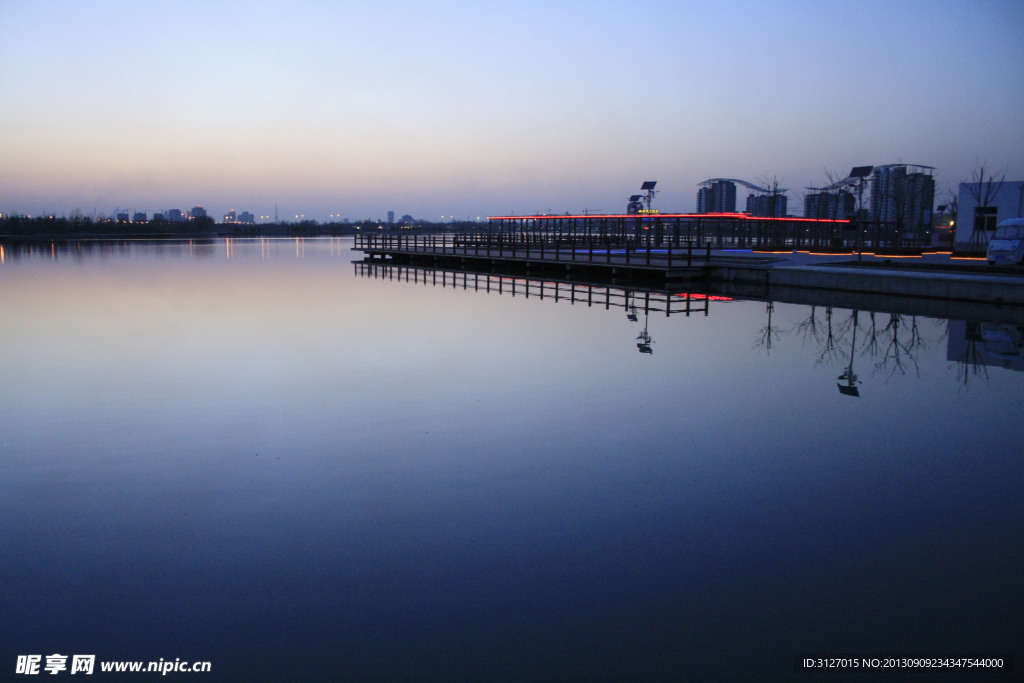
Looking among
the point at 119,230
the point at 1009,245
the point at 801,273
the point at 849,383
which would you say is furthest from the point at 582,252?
the point at 119,230

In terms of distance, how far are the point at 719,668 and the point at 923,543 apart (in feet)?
6.49

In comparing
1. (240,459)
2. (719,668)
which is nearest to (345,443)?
(240,459)

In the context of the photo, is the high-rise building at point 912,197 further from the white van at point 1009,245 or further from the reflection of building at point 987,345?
the reflection of building at point 987,345

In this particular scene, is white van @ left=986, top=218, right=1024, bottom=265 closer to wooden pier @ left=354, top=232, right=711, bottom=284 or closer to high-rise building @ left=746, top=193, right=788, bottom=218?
wooden pier @ left=354, top=232, right=711, bottom=284

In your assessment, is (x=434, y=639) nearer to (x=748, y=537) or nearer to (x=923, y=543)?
(x=748, y=537)

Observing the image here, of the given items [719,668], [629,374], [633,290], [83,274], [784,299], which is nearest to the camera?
[719,668]

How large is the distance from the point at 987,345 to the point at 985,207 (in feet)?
73.0

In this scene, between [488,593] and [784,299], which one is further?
[784,299]

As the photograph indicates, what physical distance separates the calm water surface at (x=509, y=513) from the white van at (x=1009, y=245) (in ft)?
48.3

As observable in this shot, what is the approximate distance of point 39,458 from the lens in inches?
250

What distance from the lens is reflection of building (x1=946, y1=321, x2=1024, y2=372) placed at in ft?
35.2

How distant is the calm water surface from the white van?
14.7m

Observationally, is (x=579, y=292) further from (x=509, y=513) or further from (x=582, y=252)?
(x=509, y=513)

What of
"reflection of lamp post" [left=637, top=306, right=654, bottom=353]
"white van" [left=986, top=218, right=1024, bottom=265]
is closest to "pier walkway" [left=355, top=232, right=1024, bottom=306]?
"white van" [left=986, top=218, right=1024, bottom=265]
